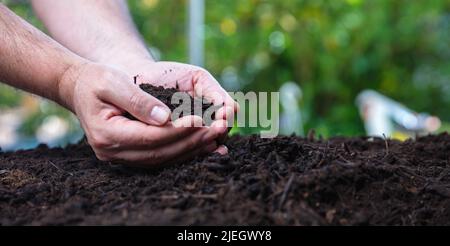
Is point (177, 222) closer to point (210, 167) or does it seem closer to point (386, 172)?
point (210, 167)

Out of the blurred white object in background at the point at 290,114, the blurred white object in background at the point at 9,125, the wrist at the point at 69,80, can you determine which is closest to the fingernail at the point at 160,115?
the wrist at the point at 69,80

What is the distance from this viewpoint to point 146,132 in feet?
4.32

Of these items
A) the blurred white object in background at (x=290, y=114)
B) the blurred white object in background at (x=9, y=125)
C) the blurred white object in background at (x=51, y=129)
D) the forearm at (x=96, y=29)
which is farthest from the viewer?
the blurred white object in background at (x=9, y=125)

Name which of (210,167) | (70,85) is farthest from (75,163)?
(210,167)

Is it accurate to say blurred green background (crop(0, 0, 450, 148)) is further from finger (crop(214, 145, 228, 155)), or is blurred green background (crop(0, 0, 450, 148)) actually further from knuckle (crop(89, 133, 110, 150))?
knuckle (crop(89, 133, 110, 150))

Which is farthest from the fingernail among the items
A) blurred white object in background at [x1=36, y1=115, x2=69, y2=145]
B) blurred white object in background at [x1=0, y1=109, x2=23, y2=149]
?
blurred white object in background at [x1=0, y1=109, x2=23, y2=149]

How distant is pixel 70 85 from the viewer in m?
1.42

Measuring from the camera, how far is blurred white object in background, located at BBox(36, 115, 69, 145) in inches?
184

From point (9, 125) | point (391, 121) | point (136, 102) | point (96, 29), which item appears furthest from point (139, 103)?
point (9, 125)

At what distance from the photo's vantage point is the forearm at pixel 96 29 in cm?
195

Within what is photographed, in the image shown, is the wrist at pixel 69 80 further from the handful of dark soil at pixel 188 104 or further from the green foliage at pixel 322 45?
the green foliage at pixel 322 45

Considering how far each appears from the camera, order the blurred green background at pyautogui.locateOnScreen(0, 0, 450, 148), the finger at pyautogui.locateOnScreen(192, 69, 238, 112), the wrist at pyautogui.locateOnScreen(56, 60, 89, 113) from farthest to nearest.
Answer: the blurred green background at pyautogui.locateOnScreen(0, 0, 450, 148)
the finger at pyautogui.locateOnScreen(192, 69, 238, 112)
the wrist at pyautogui.locateOnScreen(56, 60, 89, 113)

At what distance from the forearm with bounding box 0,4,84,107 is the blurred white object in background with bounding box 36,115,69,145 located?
3231 mm

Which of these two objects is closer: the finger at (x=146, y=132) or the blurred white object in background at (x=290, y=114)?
the finger at (x=146, y=132)
